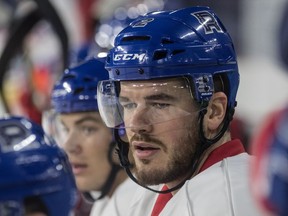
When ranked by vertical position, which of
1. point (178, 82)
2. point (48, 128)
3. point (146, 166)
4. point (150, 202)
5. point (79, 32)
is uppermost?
point (178, 82)

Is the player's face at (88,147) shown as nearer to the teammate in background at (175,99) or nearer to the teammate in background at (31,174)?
the teammate in background at (175,99)

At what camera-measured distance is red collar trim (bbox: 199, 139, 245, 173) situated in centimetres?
182

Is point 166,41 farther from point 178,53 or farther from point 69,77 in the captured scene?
point 69,77

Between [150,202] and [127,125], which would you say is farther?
[150,202]

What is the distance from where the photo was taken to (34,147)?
147 cm

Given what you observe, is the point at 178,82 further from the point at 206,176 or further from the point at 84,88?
the point at 84,88

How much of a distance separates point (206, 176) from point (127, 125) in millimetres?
195

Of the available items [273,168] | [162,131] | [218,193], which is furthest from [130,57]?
[273,168]

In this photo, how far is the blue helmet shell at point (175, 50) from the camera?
1820 mm

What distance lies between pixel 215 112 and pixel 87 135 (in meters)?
0.68

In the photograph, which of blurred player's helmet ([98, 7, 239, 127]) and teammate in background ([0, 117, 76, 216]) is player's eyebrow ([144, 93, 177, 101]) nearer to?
blurred player's helmet ([98, 7, 239, 127])

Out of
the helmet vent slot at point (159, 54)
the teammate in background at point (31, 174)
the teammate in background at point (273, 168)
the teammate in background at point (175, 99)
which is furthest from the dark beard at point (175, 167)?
the teammate in background at point (273, 168)

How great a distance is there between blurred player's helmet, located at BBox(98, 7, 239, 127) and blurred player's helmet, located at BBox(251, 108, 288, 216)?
0.75 m

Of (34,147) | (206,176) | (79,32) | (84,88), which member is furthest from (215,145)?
(79,32)
